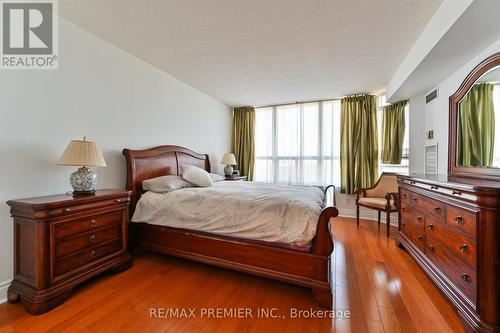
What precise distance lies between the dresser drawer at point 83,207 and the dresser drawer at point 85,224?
0.24 feet

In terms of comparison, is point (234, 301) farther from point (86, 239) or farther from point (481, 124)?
point (481, 124)

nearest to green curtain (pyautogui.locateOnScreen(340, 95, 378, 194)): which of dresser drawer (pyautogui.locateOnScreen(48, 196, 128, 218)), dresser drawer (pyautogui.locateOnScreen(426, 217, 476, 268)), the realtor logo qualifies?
dresser drawer (pyautogui.locateOnScreen(426, 217, 476, 268))

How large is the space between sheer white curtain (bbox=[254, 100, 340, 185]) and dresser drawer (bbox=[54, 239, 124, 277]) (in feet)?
11.3

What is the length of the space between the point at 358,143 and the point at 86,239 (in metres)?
4.25

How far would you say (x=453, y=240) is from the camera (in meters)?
1.57

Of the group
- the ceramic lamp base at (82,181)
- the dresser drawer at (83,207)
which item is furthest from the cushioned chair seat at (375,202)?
the ceramic lamp base at (82,181)

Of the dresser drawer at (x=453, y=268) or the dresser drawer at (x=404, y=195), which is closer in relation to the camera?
the dresser drawer at (x=453, y=268)

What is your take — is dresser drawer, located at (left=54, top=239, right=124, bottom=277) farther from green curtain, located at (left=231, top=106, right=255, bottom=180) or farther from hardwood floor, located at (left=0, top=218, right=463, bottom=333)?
green curtain, located at (left=231, top=106, right=255, bottom=180)

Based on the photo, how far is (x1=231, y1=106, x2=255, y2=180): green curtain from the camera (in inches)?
198

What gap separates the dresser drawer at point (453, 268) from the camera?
1.36m

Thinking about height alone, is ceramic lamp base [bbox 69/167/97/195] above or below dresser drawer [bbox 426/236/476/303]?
above

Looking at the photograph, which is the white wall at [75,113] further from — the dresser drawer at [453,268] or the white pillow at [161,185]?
the dresser drawer at [453,268]

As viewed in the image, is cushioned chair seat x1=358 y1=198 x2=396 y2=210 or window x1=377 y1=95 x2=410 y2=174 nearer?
cushioned chair seat x1=358 y1=198 x2=396 y2=210

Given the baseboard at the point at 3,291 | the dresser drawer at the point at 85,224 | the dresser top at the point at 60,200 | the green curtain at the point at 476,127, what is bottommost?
the baseboard at the point at 3,291
